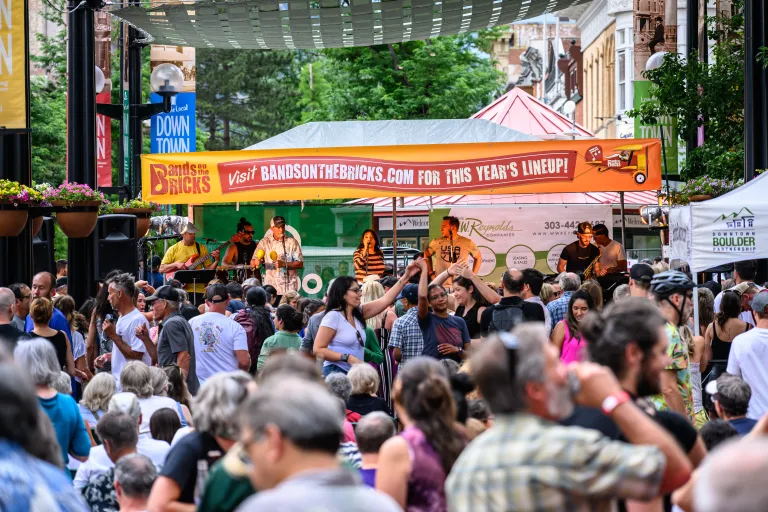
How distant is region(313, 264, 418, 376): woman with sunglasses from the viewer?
9.23 meters

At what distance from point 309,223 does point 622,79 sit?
1124 inches

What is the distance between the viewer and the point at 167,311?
35.8 ft

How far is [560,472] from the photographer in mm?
3199

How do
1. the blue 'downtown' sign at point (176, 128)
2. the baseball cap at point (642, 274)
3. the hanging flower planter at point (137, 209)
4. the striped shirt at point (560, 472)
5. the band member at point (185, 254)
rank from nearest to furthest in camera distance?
the striped shirt at point (560, 472), the baseball cap at point (642, 274), the hanging flower planter at point (137, 209), the band member at point (185, 254), the blue 'downtown' sign at point (176, 128)

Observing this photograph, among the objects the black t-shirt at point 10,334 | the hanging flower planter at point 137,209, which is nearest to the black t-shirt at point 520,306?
the black t-shirt at point 10,334

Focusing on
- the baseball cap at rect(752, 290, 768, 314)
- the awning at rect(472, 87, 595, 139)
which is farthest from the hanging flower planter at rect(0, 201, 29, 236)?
the awning at rect(472, 87, 595, 139)

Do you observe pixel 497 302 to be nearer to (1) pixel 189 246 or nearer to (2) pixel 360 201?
(1) pixel 189 246

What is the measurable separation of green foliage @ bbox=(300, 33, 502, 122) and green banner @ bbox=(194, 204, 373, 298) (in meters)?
20.3

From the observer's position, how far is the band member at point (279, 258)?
1786 cm

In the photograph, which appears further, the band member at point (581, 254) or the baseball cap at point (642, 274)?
the band member at point (581, 254)

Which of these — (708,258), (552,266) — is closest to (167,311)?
(708,258)

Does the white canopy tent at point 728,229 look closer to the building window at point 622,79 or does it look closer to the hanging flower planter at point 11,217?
the hanging flower planter at point 11,217

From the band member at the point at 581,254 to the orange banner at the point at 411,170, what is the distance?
6.38ft

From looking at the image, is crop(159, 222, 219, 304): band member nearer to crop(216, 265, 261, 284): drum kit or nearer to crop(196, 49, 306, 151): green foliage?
crop(216, 265, 261, 284): drum kit
